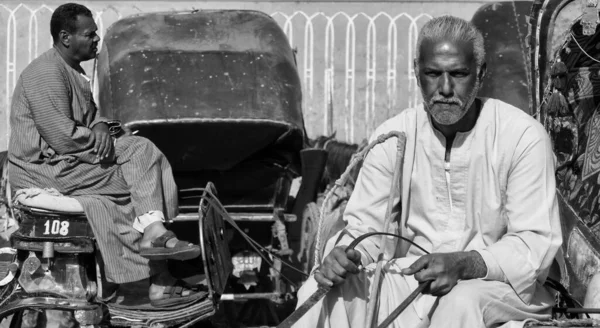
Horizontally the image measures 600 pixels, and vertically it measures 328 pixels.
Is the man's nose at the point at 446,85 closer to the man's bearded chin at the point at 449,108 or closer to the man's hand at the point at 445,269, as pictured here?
the man's bearded chin at the point at 449,108

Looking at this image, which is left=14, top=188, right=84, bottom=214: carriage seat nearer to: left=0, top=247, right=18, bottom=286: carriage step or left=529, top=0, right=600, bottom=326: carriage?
left=0, top=247, right=18, bottom=286: carriage step

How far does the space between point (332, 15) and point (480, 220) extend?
7.10 meters

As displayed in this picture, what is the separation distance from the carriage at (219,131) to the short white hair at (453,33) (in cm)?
195

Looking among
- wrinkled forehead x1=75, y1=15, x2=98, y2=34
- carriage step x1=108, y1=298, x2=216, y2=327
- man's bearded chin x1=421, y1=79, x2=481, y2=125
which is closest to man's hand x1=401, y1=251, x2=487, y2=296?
man's bearded chin x1=421, y1=79, x2=481, y2=125

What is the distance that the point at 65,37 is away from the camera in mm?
5809

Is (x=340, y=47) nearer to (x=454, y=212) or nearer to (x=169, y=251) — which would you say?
(x=169, y=251)

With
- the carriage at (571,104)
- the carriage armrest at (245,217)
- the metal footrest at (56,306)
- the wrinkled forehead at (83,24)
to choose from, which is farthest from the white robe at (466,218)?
the carriage armrest at (245,217)

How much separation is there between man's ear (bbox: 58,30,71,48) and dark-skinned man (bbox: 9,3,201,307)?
4.7 inches

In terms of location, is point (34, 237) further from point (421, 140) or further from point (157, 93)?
point (421, 140)

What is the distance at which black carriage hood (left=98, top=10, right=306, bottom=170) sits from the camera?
642 centimetres

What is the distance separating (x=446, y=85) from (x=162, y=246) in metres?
1.97

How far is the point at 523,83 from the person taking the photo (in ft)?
21.5

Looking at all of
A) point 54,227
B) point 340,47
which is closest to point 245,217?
point 54,227

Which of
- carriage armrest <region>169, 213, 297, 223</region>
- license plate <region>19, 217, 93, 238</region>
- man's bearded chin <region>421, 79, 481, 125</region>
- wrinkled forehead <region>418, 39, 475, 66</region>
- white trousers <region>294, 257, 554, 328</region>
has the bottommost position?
carriage armrest <region>169, 213, 297, 223</region>
